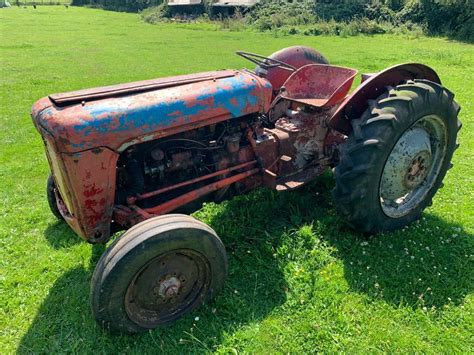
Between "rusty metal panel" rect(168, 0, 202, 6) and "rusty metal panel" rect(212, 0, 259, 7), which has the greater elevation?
"rusty metal panel" rect(212, 0, 259, 7)

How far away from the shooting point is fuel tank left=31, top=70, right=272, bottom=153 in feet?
8.61

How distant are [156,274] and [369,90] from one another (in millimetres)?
2450

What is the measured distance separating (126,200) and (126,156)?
1.16 ft

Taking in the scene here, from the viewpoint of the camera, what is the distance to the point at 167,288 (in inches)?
107

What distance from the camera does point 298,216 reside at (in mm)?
3939

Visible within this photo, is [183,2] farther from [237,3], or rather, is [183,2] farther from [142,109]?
[142,109]

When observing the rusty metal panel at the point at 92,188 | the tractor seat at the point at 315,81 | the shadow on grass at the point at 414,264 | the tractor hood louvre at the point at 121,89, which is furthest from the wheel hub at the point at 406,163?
the rusty metal panel at the point at 92,188

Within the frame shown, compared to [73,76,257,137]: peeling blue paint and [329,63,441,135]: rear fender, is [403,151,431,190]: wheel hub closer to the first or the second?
[329,63,441,135]: rear fender

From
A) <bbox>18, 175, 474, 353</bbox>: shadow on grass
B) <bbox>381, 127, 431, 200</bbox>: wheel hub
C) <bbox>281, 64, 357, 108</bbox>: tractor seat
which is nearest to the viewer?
<bbox>18, 175, 474, 353</bbox>: shadow on grass

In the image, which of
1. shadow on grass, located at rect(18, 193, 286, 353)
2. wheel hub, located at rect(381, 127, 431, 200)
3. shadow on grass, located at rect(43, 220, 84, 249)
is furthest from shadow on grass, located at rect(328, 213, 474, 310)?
shadow on grass, located at rect(43, 220, 84, 249)

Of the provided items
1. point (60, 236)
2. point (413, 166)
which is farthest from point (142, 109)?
point (413, 166)

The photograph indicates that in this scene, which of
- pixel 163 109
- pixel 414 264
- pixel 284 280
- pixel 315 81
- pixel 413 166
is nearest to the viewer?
pixel 163 109

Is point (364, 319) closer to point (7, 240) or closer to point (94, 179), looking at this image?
point (94, 179)

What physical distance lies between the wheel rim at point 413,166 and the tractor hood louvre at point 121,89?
1.66 metres
